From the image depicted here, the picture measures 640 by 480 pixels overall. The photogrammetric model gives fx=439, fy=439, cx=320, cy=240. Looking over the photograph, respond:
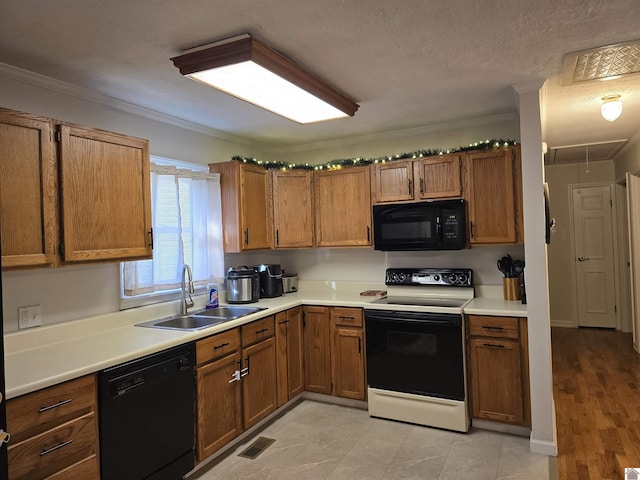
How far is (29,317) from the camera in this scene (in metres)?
2.46

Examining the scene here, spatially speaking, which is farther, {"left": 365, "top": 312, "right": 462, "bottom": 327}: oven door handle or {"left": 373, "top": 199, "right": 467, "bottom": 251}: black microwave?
{"left": 373, "top": 199, "right": 467, "bottom": 251}: black microwave

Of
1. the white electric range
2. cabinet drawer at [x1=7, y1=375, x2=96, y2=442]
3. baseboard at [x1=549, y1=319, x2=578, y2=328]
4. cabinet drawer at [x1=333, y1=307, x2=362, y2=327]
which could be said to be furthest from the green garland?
baseboard at [x1=549, y1=319, x2=578, y2=328]

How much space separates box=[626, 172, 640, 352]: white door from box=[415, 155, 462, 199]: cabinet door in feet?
9.70

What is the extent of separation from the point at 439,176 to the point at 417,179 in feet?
0.60

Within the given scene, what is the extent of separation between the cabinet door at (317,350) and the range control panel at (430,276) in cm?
75

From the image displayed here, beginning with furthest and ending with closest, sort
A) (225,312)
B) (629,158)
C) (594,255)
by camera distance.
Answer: (594,255) < (629,158) < (225,312)

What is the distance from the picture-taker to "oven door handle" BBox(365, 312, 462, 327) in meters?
3.14

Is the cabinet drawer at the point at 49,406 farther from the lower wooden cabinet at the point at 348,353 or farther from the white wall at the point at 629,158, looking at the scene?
the white wall at the point at 629,158

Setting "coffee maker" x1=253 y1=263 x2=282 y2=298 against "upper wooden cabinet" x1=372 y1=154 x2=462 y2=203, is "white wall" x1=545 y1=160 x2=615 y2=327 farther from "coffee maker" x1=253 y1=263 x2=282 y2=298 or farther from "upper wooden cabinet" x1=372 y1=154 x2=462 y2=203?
"coffee maker" x1=253 y1=263 x2=282 y2=298

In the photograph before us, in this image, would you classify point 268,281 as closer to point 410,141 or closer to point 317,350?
point 317,350

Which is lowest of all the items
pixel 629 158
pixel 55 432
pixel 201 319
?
pixel 55 432

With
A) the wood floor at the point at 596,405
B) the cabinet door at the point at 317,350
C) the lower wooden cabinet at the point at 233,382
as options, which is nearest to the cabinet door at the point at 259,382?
the lower wooden cabinet at the point at 233,382

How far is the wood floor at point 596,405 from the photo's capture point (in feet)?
8.94

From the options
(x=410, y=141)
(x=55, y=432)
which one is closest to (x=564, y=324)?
(x=410, y=141)
